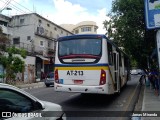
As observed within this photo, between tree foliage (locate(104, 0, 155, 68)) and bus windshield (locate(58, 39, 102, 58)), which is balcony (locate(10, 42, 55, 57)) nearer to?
tree foliage (locate(104, 0, 155, 68))

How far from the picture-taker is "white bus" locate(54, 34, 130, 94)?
38.1 feet

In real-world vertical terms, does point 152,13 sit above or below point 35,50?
above

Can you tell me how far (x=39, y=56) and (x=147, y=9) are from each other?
3017cm

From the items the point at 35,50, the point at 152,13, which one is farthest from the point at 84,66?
the point at 35,50

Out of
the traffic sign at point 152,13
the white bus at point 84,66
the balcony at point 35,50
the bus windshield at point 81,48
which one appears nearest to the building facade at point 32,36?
the balcony at point 35,50

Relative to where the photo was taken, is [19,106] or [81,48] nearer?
[19,106]

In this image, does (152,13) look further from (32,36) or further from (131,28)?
(32,36)

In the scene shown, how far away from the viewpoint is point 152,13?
15477 mm

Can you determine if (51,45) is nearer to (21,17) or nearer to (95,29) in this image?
(21,17)

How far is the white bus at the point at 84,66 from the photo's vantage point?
457 inches

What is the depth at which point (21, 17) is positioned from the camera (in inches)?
1826

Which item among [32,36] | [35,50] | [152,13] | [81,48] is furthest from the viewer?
[35,50]

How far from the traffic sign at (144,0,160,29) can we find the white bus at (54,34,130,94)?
4.21 meters

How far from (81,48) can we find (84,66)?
2.85 ft
